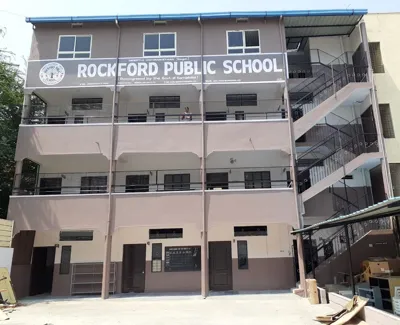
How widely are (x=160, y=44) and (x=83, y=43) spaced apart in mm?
4161

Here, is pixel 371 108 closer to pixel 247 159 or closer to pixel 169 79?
pixel 247 159

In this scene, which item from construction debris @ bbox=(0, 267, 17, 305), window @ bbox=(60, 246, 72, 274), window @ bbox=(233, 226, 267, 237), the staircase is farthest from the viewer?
window @ bbox=(233, 226, 267, 237)

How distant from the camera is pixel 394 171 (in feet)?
57.5

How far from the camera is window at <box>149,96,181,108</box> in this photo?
19312 millimetres

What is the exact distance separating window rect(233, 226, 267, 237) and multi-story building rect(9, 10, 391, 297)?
0.17 feet

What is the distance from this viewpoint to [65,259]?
18.1m

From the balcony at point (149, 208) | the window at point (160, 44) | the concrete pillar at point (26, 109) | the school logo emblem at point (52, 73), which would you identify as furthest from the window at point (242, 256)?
the school logo emblem at point (52, 73)

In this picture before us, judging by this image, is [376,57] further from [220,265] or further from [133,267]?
[133,267]

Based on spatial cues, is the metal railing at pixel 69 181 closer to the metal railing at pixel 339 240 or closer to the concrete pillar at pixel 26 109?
the concrete pillar at pixel 26 109

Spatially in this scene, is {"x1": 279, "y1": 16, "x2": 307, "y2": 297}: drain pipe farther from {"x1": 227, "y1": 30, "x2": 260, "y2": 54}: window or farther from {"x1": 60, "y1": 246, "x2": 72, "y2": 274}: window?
{"x1": 60, "y1": 246, "x2": 72, "y2": 274}: window

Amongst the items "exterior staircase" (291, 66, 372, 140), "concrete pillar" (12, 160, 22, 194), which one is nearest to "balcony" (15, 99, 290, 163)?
"concrete pillar" (12, 160, 22, 194)

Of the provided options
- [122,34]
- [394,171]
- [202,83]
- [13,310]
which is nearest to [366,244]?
[394,171]

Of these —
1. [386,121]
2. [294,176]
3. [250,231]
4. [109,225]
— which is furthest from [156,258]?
[386,121]

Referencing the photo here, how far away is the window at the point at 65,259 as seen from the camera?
58.7 feet
